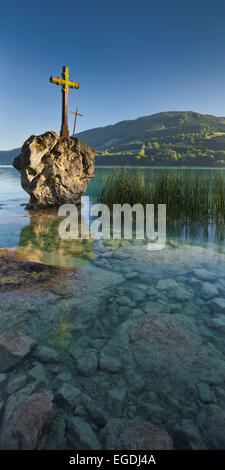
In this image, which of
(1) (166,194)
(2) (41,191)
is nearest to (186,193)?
(1) (166,194)

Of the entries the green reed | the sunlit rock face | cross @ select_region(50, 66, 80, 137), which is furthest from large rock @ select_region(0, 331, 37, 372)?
cross @ select_region(50, 66, 80, 137)

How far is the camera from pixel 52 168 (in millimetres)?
8523

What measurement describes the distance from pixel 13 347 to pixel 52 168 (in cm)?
744

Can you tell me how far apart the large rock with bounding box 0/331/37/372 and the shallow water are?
8 centimetres

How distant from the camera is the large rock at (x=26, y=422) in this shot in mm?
1304

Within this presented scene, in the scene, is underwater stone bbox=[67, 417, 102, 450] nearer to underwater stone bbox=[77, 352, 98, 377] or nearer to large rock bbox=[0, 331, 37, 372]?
underwater stone bbox=[77, 352, 98, 377]

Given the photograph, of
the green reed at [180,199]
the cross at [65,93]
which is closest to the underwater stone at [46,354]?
the green reed at [180,199]

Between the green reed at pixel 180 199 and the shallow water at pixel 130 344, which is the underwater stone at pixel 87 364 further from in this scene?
the green reed at pixel 180 199

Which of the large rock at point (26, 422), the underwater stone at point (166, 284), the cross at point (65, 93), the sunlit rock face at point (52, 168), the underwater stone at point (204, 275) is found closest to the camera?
the large rock at point (26, 422)

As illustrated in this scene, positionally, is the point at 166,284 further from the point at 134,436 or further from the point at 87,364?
the point at 134,436

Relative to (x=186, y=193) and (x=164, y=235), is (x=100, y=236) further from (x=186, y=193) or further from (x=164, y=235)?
(x=186, y=193)

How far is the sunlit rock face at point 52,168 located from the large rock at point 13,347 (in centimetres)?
700

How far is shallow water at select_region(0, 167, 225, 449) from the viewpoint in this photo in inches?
59.6
